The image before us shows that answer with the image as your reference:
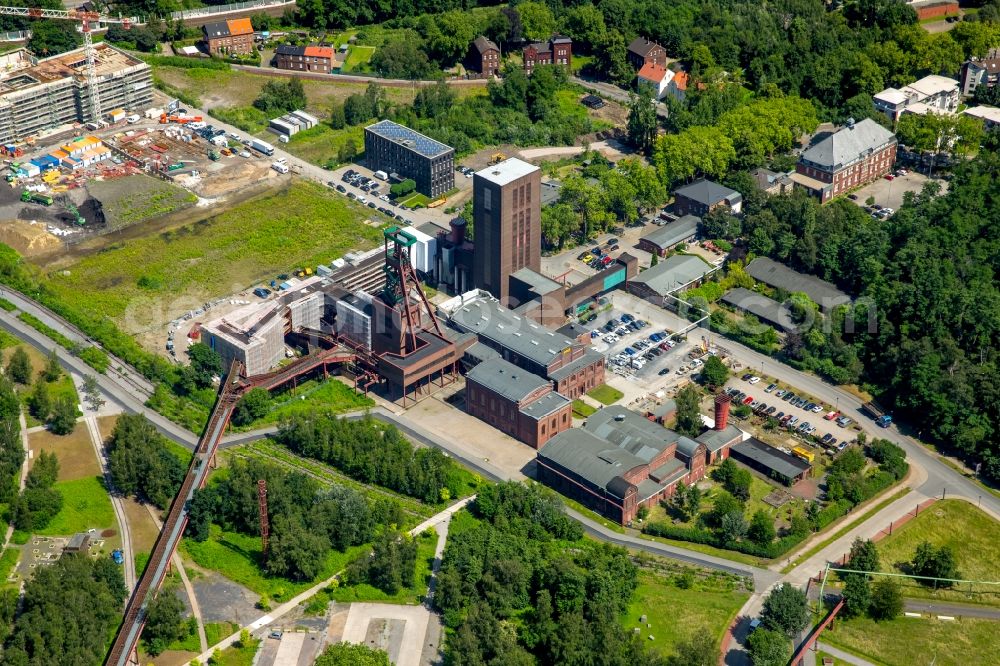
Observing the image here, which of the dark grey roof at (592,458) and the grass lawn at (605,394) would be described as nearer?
the dark grey roof at (592,458)

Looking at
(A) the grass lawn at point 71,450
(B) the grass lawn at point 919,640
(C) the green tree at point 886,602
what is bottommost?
(B) the grass lawn at point 919,640

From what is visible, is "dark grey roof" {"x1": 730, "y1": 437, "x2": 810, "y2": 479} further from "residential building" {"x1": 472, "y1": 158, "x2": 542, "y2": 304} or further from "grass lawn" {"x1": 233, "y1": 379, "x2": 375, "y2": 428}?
"grass lawn" {"x1": 233, "y1": 379, "x2": 375, "y2": 428}

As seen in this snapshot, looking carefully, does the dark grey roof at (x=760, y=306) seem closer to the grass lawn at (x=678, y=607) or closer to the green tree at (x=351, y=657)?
the grass lawn at (x=678, y=607)

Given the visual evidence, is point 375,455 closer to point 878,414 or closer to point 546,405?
point 546,405

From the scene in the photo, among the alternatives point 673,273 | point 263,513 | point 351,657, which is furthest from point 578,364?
point 351,657

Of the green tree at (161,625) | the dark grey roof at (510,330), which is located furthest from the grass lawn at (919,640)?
the green tree at (161,625)

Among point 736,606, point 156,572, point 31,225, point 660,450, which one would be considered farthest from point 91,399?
point 736,606

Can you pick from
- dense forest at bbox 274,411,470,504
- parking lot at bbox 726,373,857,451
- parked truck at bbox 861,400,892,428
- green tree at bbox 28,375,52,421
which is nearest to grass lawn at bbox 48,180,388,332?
green tree at bbox 28,375,52,421

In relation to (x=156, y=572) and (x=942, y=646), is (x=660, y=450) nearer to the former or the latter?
(x=942, y=646)
